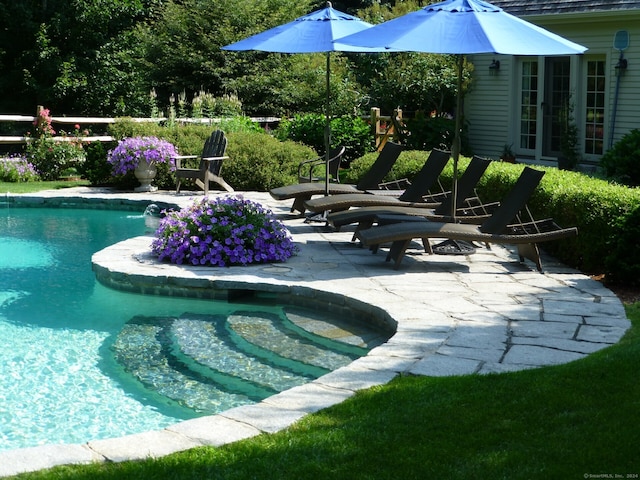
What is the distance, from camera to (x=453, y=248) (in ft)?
33.3

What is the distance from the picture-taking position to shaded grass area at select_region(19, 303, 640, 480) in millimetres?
4043

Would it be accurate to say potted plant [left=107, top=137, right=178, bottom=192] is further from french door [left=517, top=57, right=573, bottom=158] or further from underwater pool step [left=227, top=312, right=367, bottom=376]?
underwater pool step [left=227, top=312, right=367, bottom=376]

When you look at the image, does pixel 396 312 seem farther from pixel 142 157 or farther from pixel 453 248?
pixel 142 157

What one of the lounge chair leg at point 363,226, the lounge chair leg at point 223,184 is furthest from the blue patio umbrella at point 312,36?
the lounge chair leg at point 223,184

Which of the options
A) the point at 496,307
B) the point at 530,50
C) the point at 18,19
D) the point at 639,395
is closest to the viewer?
the point at 639,395

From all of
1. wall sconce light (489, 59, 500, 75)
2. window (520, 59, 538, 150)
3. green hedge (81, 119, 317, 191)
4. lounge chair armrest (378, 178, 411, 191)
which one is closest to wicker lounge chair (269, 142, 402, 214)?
lounge chair armrest (378, 178, 411, 191)

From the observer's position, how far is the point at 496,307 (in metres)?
7.50

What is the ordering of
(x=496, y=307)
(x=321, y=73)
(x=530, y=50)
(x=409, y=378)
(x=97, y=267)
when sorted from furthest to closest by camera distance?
(x=321, y=73)
(x=97, y=267)
(x=530, y=50)
(x=496, y=307)
(x=409, y=378)

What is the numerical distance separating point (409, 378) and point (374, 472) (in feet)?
4.88

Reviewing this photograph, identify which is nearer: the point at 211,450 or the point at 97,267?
→ the point at 211,450

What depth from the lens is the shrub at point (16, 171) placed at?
17.4m

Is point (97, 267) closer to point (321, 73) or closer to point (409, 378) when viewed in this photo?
point (409, 378)

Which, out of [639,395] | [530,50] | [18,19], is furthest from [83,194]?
[18,19]

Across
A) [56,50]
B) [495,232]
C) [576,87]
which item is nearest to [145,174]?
[576,87]
